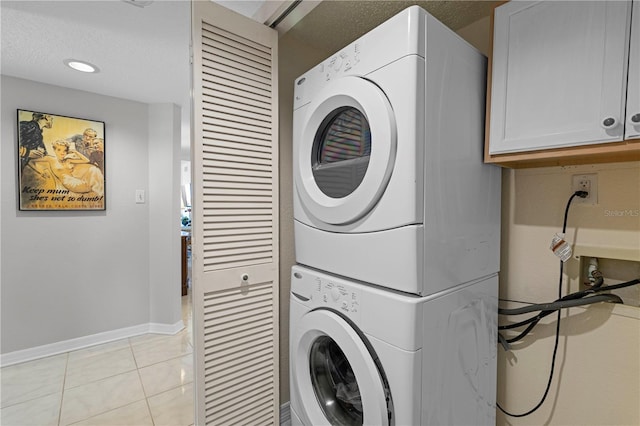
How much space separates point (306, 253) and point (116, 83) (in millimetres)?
2378

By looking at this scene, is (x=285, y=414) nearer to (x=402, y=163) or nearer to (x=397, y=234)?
(x=397, y=234)

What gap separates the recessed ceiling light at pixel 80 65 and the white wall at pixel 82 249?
54cm

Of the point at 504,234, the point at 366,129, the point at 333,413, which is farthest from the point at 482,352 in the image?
the point at 366,129

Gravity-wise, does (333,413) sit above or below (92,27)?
below

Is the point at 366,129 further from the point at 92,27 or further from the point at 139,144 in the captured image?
the point at 139,144

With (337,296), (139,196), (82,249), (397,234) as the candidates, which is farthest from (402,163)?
(82,249)

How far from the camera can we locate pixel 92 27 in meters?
1.79

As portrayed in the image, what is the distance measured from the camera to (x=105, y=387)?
86.0 inches

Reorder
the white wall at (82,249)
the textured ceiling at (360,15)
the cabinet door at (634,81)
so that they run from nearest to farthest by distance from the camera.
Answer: the cabinet door at (634,81), the textured ceiling at (360,15), the white wall at (82,249)

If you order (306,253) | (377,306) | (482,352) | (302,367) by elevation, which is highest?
(306,253)

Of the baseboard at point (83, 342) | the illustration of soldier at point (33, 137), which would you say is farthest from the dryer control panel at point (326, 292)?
the illustration of soldier at point (33, 137)

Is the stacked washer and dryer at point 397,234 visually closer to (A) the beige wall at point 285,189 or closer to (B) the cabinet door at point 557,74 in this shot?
(B) the cabinet door at point 557,74

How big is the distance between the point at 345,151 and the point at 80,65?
227 centimetres

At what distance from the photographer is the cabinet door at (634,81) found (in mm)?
854
